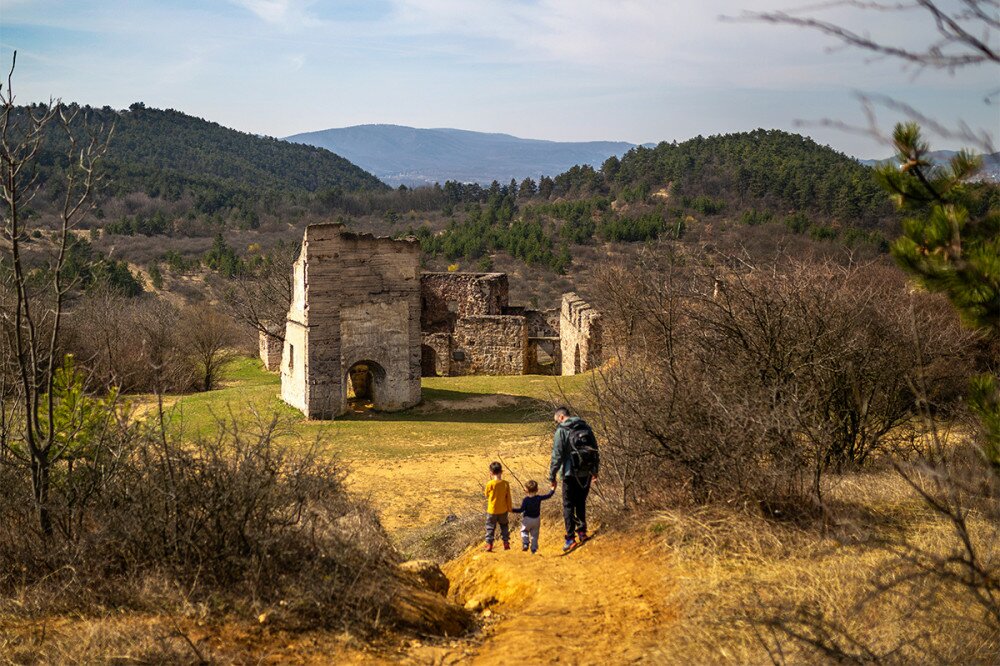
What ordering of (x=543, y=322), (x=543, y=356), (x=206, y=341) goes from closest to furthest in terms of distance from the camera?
1. (x=206, y=341)
2. (x=543, y=322)
3. (x=543, y=356)

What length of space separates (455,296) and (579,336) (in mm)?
6845

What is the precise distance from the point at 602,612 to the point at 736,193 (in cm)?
5468

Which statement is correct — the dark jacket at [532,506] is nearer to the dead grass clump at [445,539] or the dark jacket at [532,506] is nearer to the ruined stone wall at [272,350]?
the dead grass clump at [445,539]

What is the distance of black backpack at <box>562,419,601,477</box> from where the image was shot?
7.80 meters

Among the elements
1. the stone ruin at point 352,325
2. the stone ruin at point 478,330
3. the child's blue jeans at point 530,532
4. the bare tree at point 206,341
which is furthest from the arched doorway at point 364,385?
the child's blue jeans at point 530,532

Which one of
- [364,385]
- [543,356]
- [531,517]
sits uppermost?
[531,517]

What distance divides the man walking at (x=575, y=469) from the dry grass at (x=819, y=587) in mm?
676

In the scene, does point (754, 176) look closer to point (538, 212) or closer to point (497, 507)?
point (538, 212)

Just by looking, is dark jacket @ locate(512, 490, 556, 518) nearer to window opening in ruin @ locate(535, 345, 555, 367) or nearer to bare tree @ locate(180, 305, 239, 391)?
bare tree @ locate(180, 305, 239, 391)

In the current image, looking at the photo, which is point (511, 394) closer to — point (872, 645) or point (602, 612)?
point (602, 612)

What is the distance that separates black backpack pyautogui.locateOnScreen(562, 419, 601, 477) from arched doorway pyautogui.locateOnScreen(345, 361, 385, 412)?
12.6m

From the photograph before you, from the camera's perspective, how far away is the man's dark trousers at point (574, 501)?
7.80 metres

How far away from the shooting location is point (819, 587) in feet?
18.3

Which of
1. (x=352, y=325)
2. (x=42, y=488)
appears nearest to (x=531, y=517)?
(x=42, y=488)
